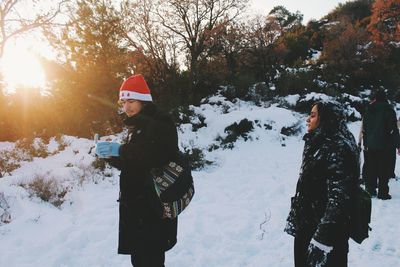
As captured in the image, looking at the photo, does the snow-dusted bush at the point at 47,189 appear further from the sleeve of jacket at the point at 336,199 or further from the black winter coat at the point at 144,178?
the sleeve of jacket at the point at 336,199

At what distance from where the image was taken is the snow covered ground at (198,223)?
4.18 meters

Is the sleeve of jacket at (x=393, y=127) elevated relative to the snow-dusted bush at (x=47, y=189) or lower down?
elevated

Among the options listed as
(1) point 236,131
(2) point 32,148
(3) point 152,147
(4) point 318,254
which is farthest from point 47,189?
(1) point 236,131

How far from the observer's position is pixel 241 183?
25.7 ft

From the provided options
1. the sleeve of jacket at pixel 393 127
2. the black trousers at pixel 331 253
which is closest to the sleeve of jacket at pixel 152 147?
the black trousers at pixel 331 253

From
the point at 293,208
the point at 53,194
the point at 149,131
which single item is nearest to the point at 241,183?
the point at 53,194

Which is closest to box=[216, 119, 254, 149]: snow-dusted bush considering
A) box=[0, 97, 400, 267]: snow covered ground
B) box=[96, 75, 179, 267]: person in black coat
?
box=[0, 97, 400, 267]: snow covered ground

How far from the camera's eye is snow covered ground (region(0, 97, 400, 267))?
418 cm

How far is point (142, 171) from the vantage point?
2373 millimetres

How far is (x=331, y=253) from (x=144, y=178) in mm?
1360

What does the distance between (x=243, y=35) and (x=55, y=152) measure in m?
16.2

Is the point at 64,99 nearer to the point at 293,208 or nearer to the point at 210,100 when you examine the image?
the point at 210,100

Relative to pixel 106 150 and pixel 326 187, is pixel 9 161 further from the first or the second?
pixel 326 187

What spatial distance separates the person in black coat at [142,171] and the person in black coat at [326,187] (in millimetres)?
986
